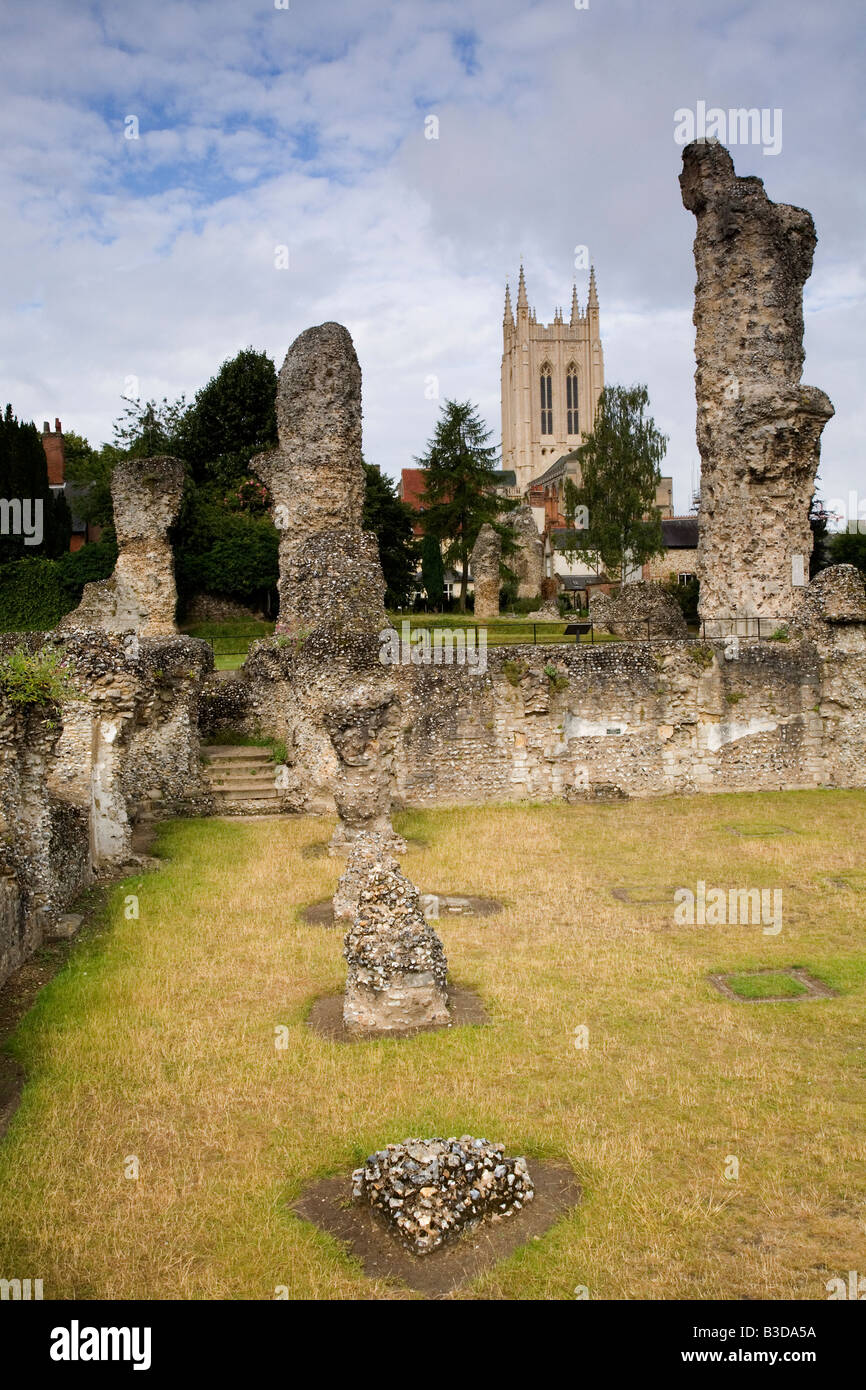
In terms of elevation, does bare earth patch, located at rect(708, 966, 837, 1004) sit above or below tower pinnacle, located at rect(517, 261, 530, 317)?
below

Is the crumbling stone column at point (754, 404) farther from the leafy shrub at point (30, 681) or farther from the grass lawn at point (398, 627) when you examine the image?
the leafy shrub at point (30, 681)

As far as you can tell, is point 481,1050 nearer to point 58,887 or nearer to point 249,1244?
point 249,1244

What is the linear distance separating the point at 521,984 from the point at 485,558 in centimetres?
3326

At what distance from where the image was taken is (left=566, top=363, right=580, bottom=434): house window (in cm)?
A: 10525

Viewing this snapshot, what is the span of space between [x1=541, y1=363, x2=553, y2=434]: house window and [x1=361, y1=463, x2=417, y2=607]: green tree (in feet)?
222

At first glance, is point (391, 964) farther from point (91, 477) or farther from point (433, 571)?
point (91, 477)

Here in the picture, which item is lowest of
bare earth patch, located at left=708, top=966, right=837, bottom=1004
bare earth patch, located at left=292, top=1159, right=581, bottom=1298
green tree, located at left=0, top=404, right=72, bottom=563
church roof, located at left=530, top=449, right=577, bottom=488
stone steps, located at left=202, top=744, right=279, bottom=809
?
bare earth patch, located at left=292, top=1159, right=581, bottom=1298

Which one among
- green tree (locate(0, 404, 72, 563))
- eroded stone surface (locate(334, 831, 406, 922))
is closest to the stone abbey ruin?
eroded stone surface (locate(334, 831, 406, 922))

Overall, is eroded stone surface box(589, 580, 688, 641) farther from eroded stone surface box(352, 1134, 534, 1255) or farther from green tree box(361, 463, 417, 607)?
eroded stone surface box(352, 1134, 534, 1255)

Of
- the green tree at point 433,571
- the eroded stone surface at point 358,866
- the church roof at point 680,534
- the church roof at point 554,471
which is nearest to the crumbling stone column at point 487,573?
the green tree at point 433,571

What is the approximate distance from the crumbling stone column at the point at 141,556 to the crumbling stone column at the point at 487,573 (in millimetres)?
16020

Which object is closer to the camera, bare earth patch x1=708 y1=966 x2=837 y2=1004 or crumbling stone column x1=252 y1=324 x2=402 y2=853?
bare earth patch x1=708 y1=966 x2=837 y2=1004

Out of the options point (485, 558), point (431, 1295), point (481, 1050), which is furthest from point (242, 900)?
point (485, 558)

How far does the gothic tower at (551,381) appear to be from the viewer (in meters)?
104
